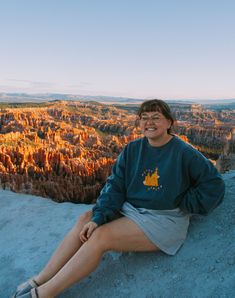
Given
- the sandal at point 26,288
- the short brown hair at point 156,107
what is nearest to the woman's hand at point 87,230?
the sandal at point 26,288

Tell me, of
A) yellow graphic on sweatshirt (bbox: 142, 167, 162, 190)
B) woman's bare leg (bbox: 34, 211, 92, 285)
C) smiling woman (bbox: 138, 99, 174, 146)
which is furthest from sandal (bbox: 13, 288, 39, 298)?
smiling woman (bbox: 138, 99, 174, 146)

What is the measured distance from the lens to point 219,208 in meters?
2.80

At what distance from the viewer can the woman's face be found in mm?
2406

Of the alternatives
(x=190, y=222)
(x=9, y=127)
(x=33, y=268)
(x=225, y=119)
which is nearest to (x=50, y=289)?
(x=33, y=268)

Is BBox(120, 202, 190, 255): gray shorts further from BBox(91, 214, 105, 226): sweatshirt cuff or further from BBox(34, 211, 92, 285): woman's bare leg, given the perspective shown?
BBox(34, 211, 92, 285): woman's bare leg

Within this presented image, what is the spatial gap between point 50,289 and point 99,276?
1.64 ft

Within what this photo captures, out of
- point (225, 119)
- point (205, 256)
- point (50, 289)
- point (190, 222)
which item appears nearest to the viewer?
point (50, 289)

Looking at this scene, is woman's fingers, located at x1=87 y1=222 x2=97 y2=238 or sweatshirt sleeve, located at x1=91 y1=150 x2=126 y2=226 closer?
woman's fingers, located at x1=87 y1=222 x2=97 y2=238

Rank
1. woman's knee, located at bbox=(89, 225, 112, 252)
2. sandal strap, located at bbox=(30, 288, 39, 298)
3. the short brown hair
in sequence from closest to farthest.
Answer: sandal strap, located at bbox=(30, 288, 39, 298) < woman's knee, located at bbox=(89, 225, 112, 252) < the short brown hair

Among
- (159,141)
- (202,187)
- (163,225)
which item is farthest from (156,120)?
(163,225)

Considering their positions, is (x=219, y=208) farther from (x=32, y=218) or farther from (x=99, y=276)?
(x=32, y=218)

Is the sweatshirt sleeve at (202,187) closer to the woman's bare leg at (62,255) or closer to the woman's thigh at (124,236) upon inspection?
the woman's thigh at (124,236)

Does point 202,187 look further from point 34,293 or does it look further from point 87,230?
point 34,293

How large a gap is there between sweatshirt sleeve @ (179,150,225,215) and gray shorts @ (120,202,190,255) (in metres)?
0.12
